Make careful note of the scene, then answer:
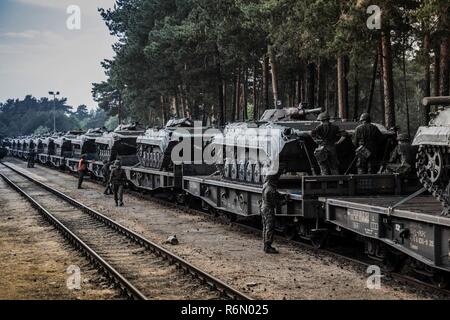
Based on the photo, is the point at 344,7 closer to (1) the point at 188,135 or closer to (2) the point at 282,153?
(1) the point at 188,135

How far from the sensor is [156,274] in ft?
37.9

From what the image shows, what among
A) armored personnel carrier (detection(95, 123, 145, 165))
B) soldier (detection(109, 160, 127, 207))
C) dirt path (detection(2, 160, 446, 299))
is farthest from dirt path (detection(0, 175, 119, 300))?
armored personnel carrier (detection(95, 123, 145, 165))

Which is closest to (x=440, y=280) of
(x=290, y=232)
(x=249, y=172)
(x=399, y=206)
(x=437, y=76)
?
(x=399, y=206)

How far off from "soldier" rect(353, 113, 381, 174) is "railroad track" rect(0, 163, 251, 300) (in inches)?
174

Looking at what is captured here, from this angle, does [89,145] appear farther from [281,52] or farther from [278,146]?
[278,146]

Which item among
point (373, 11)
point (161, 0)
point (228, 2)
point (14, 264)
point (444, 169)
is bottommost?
point (14, 264)

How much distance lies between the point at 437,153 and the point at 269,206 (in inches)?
154

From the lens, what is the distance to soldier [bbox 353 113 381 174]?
13.9 m

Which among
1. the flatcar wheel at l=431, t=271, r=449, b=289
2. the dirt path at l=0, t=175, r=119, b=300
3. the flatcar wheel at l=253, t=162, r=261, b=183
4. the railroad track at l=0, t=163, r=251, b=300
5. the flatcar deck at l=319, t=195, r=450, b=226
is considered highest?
the flatcar wheel at l=253, t=162, r=261, b=183

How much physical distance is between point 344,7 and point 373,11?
1145 mm

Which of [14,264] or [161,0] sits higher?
[161,0]

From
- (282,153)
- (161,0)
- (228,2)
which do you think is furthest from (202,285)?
(161,0)

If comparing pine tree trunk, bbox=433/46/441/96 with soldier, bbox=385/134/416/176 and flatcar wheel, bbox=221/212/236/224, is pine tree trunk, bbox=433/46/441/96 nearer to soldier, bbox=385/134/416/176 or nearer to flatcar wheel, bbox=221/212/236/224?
flatcar wheel, bbox=221/212/236/224

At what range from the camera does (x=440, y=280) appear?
32.6ft
